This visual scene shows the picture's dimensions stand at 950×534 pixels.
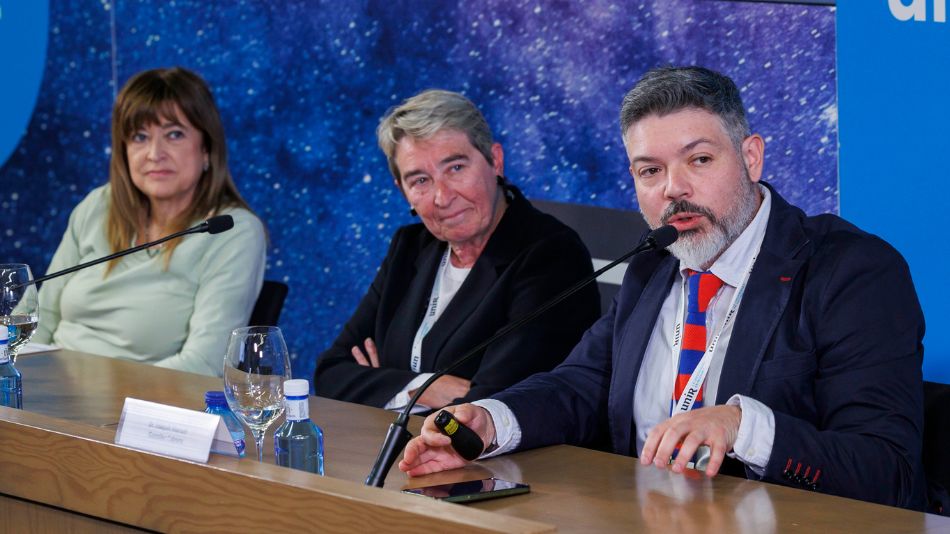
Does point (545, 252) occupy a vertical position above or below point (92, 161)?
below

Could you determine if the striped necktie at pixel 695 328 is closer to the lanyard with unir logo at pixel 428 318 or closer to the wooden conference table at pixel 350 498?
the wooden conference table at pixel 350 498

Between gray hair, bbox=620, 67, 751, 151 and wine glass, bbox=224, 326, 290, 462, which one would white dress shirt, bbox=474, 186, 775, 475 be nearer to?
gray hair, bbox=620, 67, 751, 151

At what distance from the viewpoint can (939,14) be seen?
9.86ft

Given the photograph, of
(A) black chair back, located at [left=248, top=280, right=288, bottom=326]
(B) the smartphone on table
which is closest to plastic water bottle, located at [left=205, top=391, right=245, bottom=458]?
(B) the smartphone on table

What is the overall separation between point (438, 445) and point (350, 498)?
0.54 m

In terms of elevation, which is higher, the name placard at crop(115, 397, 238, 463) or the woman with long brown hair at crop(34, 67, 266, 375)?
the woman with long brown hair at crop(34, 67, 266, 375)

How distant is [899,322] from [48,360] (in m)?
2.06

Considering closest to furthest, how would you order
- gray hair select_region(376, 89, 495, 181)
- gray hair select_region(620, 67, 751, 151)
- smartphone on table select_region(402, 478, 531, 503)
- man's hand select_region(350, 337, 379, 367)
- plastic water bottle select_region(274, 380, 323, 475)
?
smartphone on table select_region(402, 478, 531, 503)
plastic water bottle select_region(274, 380, 323, 475)
gray hair select_region(620, 67, 751, 151)
gray hair select_region(376, 89, 495, 181)
man's hand select_region(350, 337, 379, 367)

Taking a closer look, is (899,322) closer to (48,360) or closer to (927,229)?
(927,229)

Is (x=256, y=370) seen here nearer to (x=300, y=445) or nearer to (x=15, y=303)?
(x=300, y=445)

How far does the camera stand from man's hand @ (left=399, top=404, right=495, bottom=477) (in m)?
1.99

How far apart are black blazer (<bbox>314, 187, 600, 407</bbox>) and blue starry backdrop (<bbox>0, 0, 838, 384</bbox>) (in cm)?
67

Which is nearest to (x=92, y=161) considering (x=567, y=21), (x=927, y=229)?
(x=567, y=21)

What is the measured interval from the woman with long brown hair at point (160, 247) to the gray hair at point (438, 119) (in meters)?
0.72
